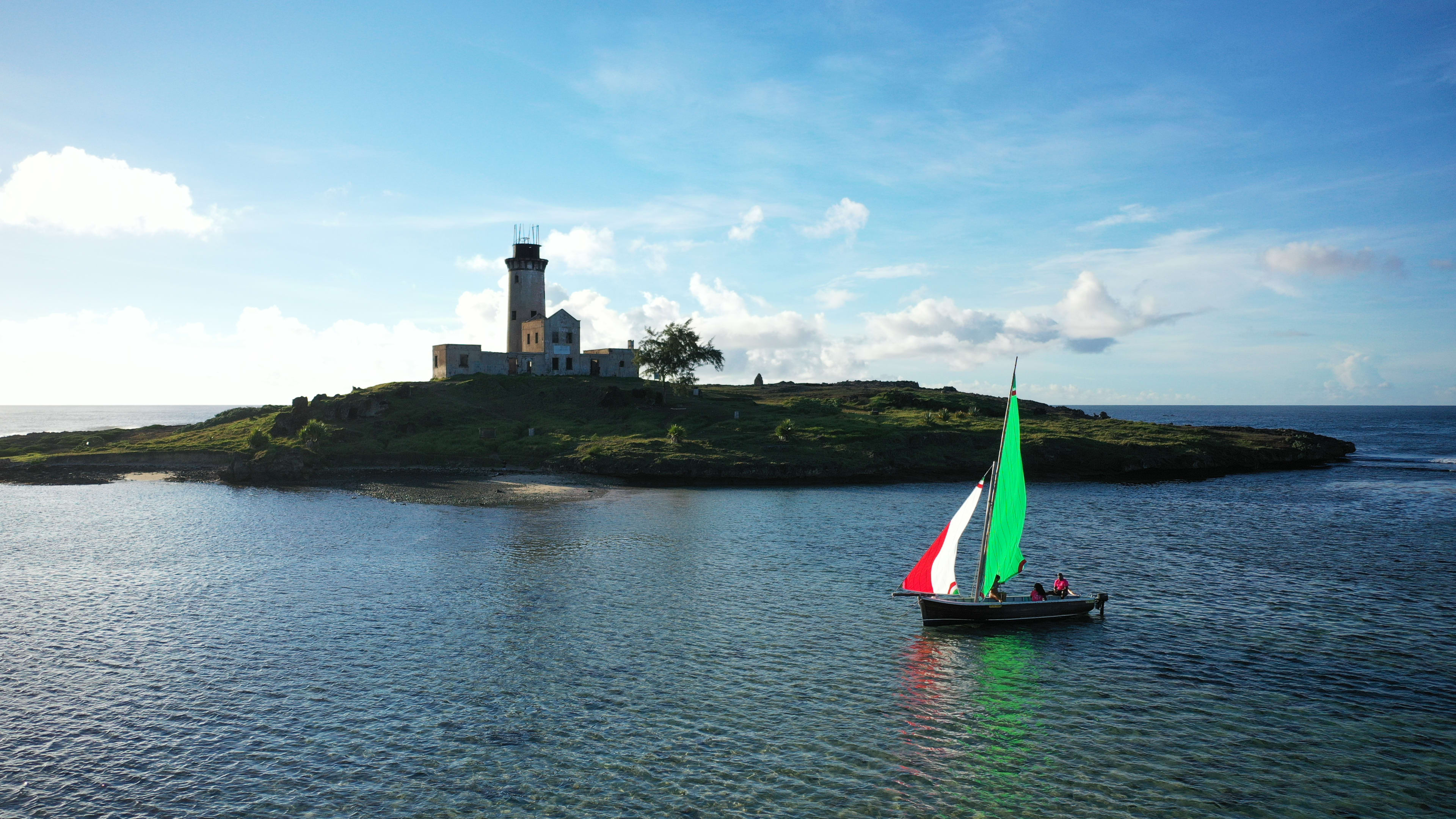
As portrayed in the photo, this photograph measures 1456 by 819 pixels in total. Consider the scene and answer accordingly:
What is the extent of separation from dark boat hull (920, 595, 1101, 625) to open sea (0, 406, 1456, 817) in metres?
0.65

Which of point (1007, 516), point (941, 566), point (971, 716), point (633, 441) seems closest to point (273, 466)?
point (633, 441)

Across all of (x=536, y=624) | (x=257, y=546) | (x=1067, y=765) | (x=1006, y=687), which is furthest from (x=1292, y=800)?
(x=257, y=546)

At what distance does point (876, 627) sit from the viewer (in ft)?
128

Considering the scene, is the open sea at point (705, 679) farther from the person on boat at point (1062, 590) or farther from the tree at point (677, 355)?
the tree at point (677, 355)

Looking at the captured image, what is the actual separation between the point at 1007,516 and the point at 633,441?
70.4 metres

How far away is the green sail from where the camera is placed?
1543 inches

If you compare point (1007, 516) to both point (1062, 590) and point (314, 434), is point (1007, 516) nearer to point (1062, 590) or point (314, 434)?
point (1062, 590)

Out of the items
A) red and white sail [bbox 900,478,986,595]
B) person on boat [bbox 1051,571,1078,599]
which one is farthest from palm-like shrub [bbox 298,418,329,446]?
person on boat [bbox 1051,571,1078,599]

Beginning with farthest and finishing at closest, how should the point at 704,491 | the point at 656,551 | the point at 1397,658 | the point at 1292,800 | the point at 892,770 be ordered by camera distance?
the point at 704,491, the point at 656,551, the point at 1397,658, the point at 892,770, the point at 1292,800

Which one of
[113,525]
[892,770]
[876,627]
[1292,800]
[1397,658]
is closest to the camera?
[1292,800]

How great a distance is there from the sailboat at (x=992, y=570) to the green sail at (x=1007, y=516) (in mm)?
25

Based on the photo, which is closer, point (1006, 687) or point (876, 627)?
point (1006, 687)

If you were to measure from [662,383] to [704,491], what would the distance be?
189ft

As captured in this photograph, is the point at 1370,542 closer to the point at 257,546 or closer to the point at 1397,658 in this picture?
the point at 1397,658
